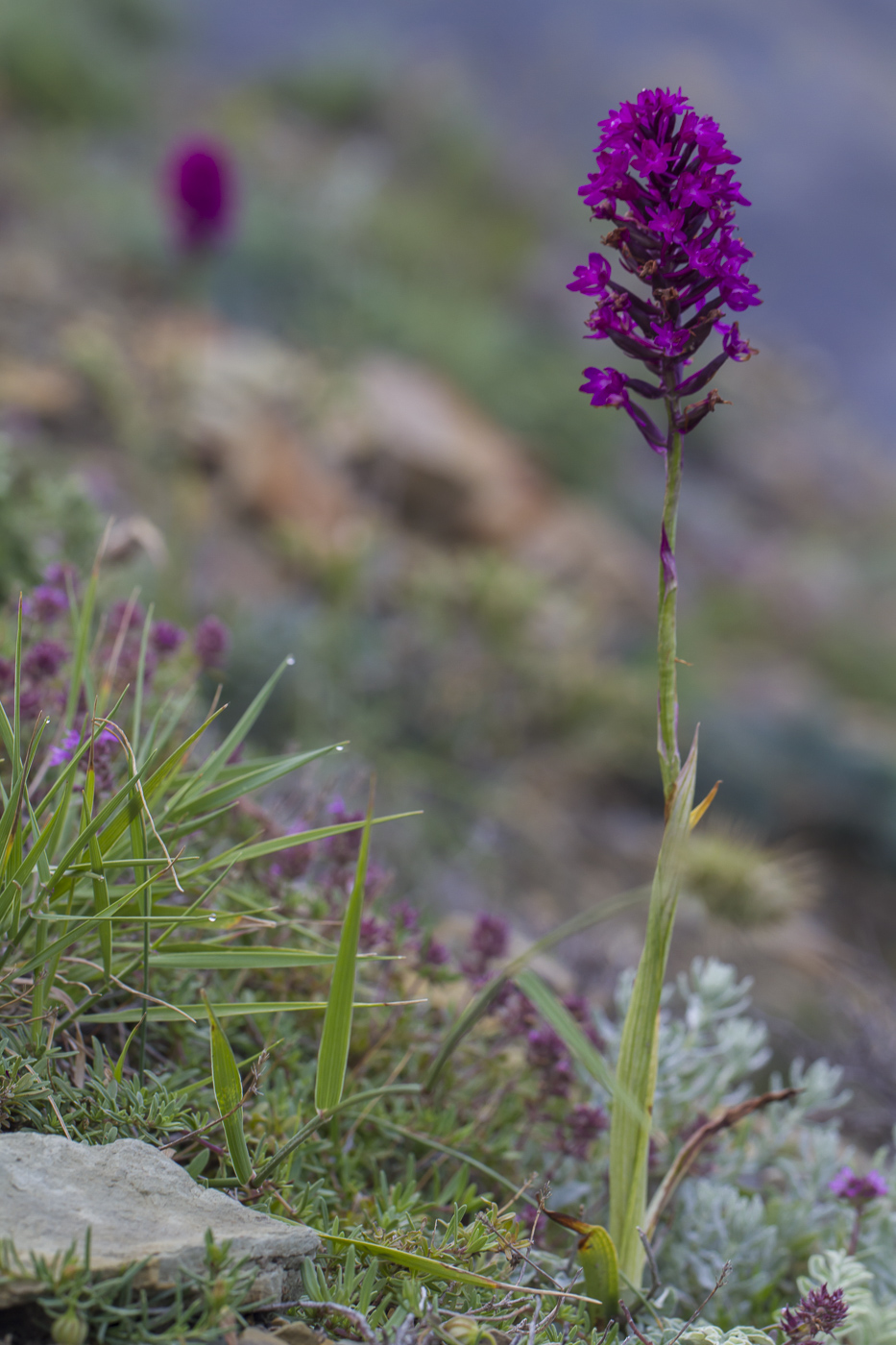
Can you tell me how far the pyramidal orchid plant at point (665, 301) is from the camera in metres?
1.24

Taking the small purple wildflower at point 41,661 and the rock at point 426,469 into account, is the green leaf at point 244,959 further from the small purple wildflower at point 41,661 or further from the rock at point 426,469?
the rock at point 426,469

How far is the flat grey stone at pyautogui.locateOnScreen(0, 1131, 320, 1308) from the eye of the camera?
1.01 meters

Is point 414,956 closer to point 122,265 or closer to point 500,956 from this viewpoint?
point 500,956

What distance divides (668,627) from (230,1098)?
82 cm

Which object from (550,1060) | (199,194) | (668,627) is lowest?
(550,1060)

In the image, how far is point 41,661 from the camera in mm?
1784

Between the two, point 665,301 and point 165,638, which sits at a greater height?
point 665,301

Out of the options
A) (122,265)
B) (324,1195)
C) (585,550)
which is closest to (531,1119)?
(324,1195)

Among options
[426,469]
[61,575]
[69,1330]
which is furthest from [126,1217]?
[426,469]

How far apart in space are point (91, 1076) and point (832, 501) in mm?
10853

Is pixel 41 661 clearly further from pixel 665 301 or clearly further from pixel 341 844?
pixel 665 301

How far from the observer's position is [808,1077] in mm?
2025

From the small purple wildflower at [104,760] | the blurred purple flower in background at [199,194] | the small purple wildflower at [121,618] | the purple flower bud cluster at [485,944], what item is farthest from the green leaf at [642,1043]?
the blurred purple flower in background at [199,194]

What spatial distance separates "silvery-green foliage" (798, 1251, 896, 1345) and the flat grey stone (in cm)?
85
